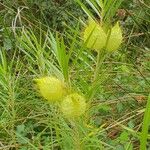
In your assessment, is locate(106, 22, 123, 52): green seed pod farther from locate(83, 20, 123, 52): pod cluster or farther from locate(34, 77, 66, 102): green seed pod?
locate(34, 77, 66, 102): green seed pod

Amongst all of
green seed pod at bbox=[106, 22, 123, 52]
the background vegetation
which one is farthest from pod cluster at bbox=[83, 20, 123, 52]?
the background vegetation

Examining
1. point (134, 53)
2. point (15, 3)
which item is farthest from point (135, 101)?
point (15, 3)

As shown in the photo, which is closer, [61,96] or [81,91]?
[61,96]

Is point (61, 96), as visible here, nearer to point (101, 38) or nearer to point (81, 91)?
point (101, 38)

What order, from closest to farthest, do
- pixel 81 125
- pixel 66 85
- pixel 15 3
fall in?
pixel 66 85 < pixel 81 125 < pixel 15 3

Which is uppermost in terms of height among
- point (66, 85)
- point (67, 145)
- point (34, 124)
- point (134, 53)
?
point (66, 85)

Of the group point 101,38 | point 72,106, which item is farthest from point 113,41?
point 72,106

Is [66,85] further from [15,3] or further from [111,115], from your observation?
[15,3]
